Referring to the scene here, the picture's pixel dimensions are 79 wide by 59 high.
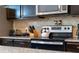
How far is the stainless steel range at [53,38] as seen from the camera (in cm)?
322

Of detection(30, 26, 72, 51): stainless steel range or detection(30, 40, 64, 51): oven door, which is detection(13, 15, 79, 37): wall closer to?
detection(30, 26, 72, 51): stainless steel range

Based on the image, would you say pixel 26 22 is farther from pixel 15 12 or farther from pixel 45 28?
pixel 45 28

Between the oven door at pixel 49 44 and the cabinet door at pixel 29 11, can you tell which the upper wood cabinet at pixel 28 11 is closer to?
the cabinet door at pixel 29 11

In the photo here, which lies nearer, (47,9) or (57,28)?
(47,9)

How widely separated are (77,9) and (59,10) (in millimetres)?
417

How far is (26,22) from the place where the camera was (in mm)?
4543

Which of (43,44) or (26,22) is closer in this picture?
(43,44)

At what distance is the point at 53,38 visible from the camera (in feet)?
11.6

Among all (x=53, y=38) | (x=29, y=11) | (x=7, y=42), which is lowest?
(x=7, y=42)

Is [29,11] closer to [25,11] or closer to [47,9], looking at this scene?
[25,11]

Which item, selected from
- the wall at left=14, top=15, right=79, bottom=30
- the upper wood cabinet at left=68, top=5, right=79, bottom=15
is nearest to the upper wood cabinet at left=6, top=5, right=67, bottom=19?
the upper wood cabinet at left=68, top=5, right=79, bottom=15

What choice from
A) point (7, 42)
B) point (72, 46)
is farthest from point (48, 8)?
point (7, 42)

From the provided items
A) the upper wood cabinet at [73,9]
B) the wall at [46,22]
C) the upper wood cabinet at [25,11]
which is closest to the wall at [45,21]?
the wall at [46,22]
